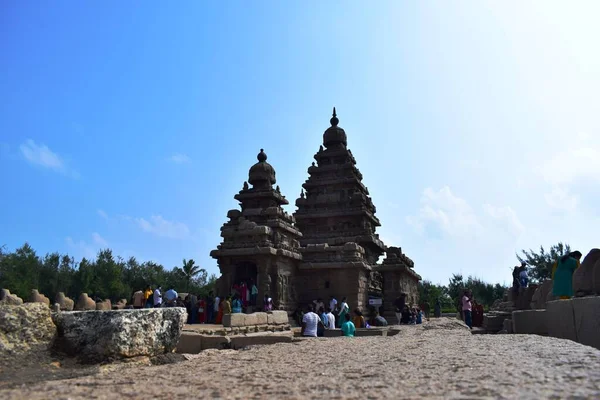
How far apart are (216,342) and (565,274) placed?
692 cm

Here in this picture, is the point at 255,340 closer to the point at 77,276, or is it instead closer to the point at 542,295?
the point at 542,295

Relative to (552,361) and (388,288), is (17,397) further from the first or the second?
(388,288)

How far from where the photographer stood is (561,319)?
8023 mm

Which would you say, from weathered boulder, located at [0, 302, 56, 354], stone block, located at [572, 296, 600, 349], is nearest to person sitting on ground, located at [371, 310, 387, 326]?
stone block, located at [572, 296, 600, 349]

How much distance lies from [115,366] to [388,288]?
75.5 ft

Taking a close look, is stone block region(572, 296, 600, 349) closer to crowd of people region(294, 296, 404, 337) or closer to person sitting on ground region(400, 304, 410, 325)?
crowd of people region(294, 296, 404, 337)

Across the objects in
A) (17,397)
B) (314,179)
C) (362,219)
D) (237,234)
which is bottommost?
(17,397)

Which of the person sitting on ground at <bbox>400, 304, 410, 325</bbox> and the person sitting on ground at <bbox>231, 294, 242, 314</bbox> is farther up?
the person sitting on ground at <bbox>231, 294, 242, 314</bbox>

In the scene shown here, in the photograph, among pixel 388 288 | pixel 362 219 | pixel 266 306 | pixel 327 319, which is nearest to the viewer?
pixel 327 319

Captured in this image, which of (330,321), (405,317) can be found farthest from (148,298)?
(405,317)

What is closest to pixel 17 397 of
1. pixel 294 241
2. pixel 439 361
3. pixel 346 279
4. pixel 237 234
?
pixel 439 361

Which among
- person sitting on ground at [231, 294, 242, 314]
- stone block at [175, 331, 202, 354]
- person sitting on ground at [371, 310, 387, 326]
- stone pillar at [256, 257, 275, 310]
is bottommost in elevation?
stone block at [175, 331, 202, 354]

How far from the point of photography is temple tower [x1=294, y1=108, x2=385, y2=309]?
22.6 meters

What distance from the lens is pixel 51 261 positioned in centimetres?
5003
